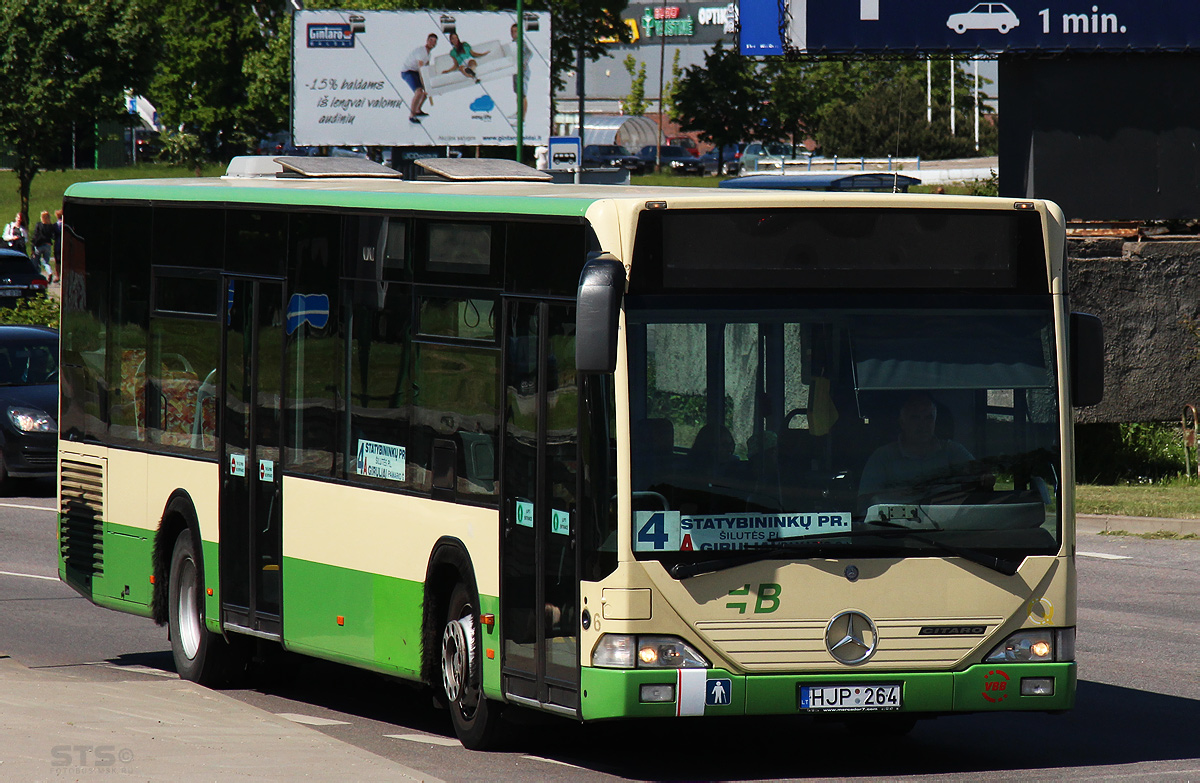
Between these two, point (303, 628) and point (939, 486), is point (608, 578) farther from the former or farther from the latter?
point (303, 628)

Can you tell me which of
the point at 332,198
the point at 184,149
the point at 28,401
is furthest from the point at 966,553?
the point at 184,149

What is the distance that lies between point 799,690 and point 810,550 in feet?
1.92

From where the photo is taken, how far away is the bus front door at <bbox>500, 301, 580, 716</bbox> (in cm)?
800

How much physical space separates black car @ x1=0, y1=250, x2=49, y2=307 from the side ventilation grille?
25402mm

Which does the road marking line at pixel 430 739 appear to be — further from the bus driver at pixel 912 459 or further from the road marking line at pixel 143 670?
the road marking line at pixel 143 670

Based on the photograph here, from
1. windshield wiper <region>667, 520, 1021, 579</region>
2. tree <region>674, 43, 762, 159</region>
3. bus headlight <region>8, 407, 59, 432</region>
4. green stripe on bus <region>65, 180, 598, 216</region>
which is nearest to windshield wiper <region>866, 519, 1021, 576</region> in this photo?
windshield wiper <region>667, 520, 1021, 579</region>

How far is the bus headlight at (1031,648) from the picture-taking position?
8.09 m

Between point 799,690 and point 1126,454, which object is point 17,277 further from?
point 799,690

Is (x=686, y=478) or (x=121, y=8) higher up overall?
(x=121, y=8)

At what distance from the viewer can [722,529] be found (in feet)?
25.6

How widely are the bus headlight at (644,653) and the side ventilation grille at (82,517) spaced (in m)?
5.65

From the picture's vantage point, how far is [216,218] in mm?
11164

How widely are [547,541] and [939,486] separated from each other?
5.57 ft

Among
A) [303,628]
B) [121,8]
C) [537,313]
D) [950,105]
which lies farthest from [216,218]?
[950,105]
